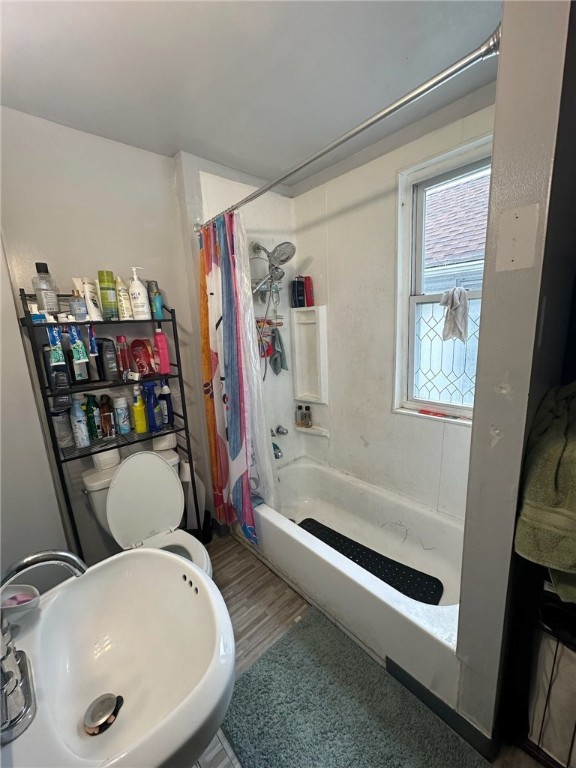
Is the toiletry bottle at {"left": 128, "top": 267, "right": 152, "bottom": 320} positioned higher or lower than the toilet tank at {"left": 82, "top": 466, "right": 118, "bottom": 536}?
higher

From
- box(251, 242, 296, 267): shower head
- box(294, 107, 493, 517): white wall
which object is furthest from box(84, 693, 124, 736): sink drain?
box(251, 242, 296, 267): shower head

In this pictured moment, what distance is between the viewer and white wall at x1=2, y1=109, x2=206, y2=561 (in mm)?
1326

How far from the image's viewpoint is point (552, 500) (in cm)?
70

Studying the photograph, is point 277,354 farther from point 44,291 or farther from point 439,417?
point 44,291

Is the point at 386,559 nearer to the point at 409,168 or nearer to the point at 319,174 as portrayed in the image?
the point at 409,168

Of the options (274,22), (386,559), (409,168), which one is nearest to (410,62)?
(409,168)

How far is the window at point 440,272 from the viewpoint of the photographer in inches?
60.1

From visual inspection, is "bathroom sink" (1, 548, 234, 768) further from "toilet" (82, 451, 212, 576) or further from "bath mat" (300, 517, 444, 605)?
"bath mat" (300, 517, 444, 605)

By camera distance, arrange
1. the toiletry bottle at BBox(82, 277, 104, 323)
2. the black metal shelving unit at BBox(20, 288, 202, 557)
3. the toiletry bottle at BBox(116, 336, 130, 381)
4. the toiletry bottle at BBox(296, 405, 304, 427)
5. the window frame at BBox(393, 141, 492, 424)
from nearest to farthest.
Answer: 1. the black metal shelving unit at BBox(20, 288, 202, 557)
2. the toiletry bottle at BBox(82, 277, 104, 323)
3. the window frame at BBox(393, 141, 492, 424)
4. the toiletry bottle at BBox(116, 336, 130, 381)
5. the toiletry bottle at BBox(296, 405, 304, 427)

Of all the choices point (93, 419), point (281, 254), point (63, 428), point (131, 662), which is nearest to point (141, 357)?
point (93, 419)

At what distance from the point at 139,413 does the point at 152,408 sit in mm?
71

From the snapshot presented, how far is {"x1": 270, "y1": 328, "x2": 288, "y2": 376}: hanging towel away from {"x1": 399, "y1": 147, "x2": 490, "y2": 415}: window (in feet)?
2.80

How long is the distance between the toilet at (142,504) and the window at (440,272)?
144 centimetres

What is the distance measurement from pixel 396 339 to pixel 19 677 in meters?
1.87
